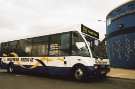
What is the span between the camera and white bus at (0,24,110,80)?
45.2ft

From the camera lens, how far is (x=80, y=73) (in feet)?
45.5

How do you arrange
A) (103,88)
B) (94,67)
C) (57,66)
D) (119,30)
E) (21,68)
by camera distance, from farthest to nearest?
(119,30) → (21,68) → (57,66) → (94,67) → (103,88)

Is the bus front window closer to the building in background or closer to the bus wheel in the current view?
the bus wheel

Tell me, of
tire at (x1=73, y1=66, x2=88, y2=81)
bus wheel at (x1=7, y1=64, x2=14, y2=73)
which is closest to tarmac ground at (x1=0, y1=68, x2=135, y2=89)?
tire at (x1=73, y1=66, x2=88, y2=81)

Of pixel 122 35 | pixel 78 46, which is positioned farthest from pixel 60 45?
pixel 122 35

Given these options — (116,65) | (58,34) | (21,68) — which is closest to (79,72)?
(58,34)

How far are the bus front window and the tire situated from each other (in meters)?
0.70

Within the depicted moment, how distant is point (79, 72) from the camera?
13.9 metres

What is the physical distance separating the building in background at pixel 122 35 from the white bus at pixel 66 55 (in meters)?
10.6

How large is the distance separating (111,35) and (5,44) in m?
13.0

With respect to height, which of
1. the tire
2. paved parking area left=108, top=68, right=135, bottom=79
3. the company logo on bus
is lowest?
paved parking area left=108, top=68, right=135, bottom=79

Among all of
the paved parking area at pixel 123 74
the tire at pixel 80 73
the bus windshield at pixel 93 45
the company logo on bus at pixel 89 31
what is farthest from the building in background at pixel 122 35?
the tire at pixel 80 73

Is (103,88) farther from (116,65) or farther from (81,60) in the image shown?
(116,65)

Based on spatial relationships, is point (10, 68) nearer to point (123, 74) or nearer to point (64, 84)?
point (123, 74)
